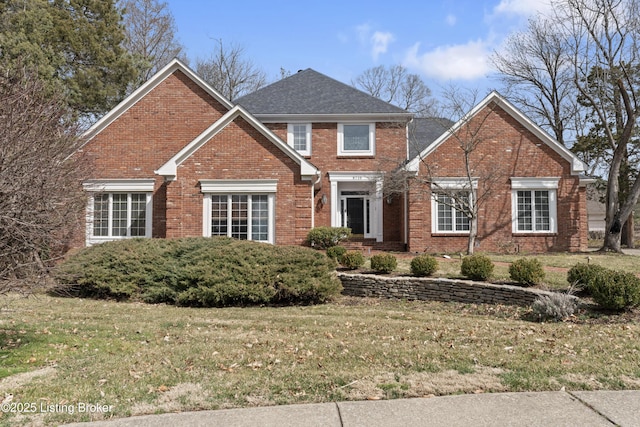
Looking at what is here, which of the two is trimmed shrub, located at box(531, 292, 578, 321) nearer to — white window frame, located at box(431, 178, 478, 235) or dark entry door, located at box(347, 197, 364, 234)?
white window frame, located at box(431, 178, 478, 235)

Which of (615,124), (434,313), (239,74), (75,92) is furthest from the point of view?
(239,74)

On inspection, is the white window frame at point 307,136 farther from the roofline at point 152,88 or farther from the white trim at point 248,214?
the white trim at point 248,214

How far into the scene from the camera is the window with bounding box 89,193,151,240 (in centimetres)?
1822

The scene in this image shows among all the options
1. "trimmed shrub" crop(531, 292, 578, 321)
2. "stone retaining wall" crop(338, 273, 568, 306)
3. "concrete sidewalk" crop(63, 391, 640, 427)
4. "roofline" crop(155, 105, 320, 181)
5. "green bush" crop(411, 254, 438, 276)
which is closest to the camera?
"concrete sidewalk" crop(63, 391, 640, 427)

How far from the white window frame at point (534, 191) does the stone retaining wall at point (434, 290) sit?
8.60 m

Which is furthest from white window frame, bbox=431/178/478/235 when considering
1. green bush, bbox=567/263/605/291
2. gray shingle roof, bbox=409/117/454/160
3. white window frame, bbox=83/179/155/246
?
white window frame, bbox=83/179/155/246

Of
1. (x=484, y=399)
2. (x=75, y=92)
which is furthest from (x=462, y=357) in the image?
(x=75, y=92)

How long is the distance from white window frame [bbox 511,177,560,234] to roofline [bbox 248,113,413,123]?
5.51 metres

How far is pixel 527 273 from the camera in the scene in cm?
1085

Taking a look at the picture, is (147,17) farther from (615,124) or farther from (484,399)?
(484,399)

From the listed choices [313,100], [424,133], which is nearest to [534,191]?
[424,133]

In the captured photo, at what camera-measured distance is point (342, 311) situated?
33.7 ft

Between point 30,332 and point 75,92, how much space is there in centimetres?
2192

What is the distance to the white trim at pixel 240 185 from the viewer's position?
54.7 feet
